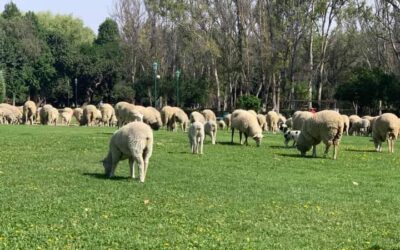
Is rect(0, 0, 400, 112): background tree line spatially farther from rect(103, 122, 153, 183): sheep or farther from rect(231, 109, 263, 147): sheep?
rect(103, 122, 153, 183): sheep

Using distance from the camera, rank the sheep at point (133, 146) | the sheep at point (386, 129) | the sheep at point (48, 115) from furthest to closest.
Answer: the sheep at point (48, 115) < the sheep at point (386, 129) < the sheep at point (133, 146)

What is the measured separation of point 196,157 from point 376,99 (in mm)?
41083

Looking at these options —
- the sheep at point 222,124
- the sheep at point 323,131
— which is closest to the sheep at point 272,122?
the sheep at point 222,124

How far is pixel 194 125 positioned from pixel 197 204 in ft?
34.2

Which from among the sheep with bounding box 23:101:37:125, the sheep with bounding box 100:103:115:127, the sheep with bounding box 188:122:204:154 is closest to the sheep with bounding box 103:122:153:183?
the sheep with bounding box 188:122:204:154

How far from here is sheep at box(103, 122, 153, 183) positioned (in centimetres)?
1399

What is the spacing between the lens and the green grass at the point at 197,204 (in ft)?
29.2

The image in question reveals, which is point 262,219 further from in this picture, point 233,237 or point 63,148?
point 63,148

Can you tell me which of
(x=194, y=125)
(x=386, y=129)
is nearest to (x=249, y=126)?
(x=194, y=125)

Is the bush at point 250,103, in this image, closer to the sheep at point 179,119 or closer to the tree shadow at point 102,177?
the sheep at point 179,119

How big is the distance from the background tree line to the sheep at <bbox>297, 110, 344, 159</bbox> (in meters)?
33.8

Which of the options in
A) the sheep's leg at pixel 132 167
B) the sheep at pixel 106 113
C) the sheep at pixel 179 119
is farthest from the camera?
the sheep at pixel 106 113

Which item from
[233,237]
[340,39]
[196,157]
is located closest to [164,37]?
[340,39]

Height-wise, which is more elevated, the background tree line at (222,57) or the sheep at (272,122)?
the background tree line at (222,57)
